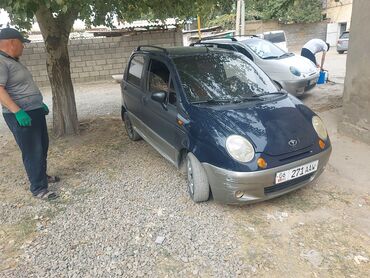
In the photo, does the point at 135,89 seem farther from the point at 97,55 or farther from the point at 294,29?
the point at 294,29

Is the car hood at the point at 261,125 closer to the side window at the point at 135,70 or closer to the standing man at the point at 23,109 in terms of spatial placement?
the side window at the point at 135,70

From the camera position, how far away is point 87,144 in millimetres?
5688

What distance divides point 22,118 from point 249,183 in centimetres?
241

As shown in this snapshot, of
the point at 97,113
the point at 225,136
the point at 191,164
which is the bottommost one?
the point at 97,113

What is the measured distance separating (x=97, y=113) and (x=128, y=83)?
2.89 meters

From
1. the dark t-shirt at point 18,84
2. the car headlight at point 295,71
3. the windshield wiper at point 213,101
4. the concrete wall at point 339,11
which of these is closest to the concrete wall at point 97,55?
the car headlight at point 295,71

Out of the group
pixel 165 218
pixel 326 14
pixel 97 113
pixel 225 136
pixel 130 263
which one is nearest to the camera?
pixel 130 263

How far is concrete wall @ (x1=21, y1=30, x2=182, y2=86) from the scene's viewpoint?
38.6ft

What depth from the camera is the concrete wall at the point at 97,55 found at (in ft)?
38.6

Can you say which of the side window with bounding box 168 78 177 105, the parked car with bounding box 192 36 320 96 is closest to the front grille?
the side window with bounding box 168 78 177 105

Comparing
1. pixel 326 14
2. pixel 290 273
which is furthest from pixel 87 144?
pixel 326 14

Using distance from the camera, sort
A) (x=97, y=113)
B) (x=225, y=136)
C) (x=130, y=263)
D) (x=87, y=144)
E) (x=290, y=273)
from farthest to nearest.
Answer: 1. (x=97, y=113)
2. (x=87, y=144)
3. (x=225, y=136)
4. (x=130, y=263)
5. (x=290, y=273)

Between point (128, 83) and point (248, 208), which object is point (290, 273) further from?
point (128, 83)

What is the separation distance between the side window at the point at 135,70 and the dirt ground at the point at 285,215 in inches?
43.7
